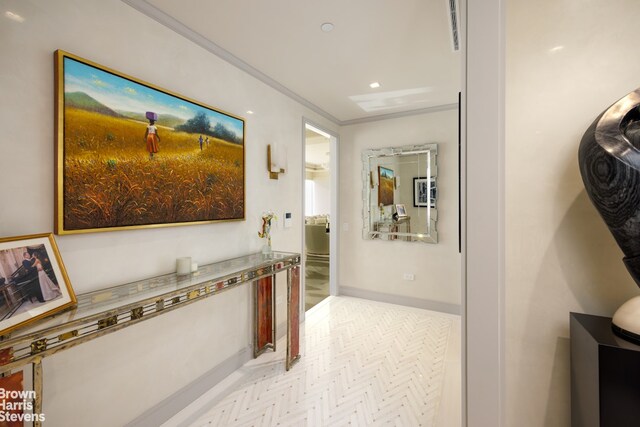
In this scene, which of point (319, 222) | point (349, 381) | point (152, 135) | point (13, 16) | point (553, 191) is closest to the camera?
point (553, 191)

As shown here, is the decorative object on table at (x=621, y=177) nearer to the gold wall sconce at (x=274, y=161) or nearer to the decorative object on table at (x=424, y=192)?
the gold wall sconce at (x=274, y=161)

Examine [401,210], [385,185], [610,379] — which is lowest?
[610,379]

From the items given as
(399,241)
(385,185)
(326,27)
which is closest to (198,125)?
(326,27)

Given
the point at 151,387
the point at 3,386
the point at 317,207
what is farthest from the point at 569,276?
the point at 317,207

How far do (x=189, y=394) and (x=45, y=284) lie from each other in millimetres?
1268

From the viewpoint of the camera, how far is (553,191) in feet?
3.57

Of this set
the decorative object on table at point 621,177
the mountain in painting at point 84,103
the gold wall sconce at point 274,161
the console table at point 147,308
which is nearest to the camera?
the decorative object on table at point 621,177

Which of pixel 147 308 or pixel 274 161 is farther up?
pixel 274 161

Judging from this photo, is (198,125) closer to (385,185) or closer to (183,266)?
(183,266)

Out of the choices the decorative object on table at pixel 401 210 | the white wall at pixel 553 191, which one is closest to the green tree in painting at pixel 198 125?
the white wall at pixel 553 191

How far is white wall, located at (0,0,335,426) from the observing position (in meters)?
1.22

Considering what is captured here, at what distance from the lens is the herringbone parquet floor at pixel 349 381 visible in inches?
71.8

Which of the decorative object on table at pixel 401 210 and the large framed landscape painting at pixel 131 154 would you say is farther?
the decorative object on table at pixel 401 210

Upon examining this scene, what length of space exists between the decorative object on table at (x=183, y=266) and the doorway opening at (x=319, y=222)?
1653 mm
